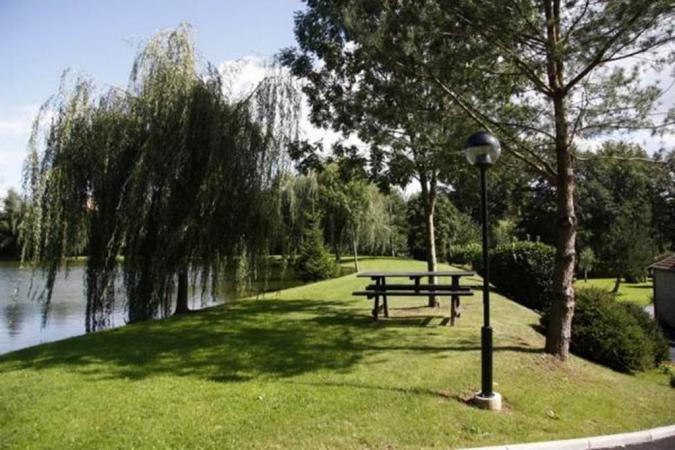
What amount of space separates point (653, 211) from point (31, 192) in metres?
53.3

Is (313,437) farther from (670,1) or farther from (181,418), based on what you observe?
(670,1)

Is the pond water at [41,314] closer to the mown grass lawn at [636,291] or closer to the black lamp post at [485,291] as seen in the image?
the black lamp post at [485,291]

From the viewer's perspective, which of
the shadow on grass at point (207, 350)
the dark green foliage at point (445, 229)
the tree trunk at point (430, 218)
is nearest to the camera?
the shadow on grass at point (207, 350)

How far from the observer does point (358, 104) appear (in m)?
9.52

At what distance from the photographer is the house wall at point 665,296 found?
18.3m

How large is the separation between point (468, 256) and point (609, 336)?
20.8m

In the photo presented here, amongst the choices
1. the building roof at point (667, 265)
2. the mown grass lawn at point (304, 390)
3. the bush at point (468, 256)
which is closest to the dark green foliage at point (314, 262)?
the bush at point (468, 256)

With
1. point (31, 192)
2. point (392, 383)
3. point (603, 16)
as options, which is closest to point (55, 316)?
point (31, 192)

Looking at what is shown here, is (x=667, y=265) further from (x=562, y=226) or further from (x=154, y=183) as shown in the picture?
(x=154, y=183)

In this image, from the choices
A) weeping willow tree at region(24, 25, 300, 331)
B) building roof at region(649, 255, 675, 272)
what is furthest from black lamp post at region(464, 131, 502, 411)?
building roof at region(649, 255, 675, 272)

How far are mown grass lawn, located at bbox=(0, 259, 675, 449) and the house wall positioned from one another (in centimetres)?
1180

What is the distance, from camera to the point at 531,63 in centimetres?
796

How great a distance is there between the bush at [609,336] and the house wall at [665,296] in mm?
10736

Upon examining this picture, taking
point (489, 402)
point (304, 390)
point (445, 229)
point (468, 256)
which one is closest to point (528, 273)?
point (489, 402)
